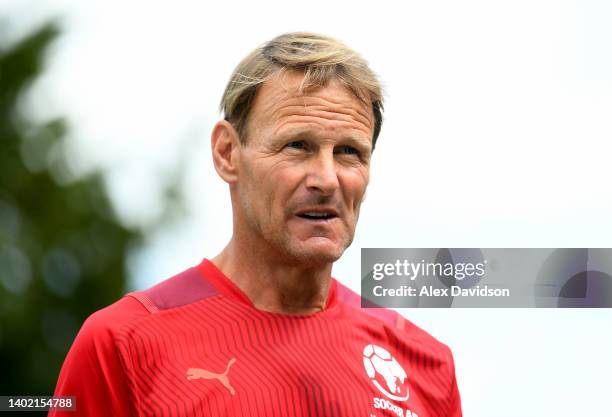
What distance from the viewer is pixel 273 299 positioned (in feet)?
16.6

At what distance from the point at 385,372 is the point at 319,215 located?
0.84m

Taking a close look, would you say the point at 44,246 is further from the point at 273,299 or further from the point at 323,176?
the point at 323,176

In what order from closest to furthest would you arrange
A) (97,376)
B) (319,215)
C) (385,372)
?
1. (97,376)
2. (319,215)
3. (385,372)

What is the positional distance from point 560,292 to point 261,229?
3105 mm

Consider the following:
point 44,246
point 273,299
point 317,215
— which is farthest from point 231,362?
point 44,246

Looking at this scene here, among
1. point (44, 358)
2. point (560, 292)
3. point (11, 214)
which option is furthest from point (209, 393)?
point (11, 214)

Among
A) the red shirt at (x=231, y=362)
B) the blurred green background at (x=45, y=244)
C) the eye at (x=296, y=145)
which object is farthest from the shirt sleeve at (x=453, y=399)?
the blurred green background at (x=45, y=244)

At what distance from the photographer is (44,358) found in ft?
48.9

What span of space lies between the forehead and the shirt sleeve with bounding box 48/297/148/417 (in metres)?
1.08

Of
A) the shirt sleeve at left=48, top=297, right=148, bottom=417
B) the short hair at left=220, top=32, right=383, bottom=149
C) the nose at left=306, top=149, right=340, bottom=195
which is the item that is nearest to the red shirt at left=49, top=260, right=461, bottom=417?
the shirt sleeve at left=48, top=297, right=148, bottom=417

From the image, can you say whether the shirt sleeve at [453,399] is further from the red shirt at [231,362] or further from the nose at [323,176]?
the nose at [323,176]

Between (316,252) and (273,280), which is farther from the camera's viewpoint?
(273,280)

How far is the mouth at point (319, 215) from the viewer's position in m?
4.81

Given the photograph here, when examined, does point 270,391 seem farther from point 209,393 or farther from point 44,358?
point 44,358
